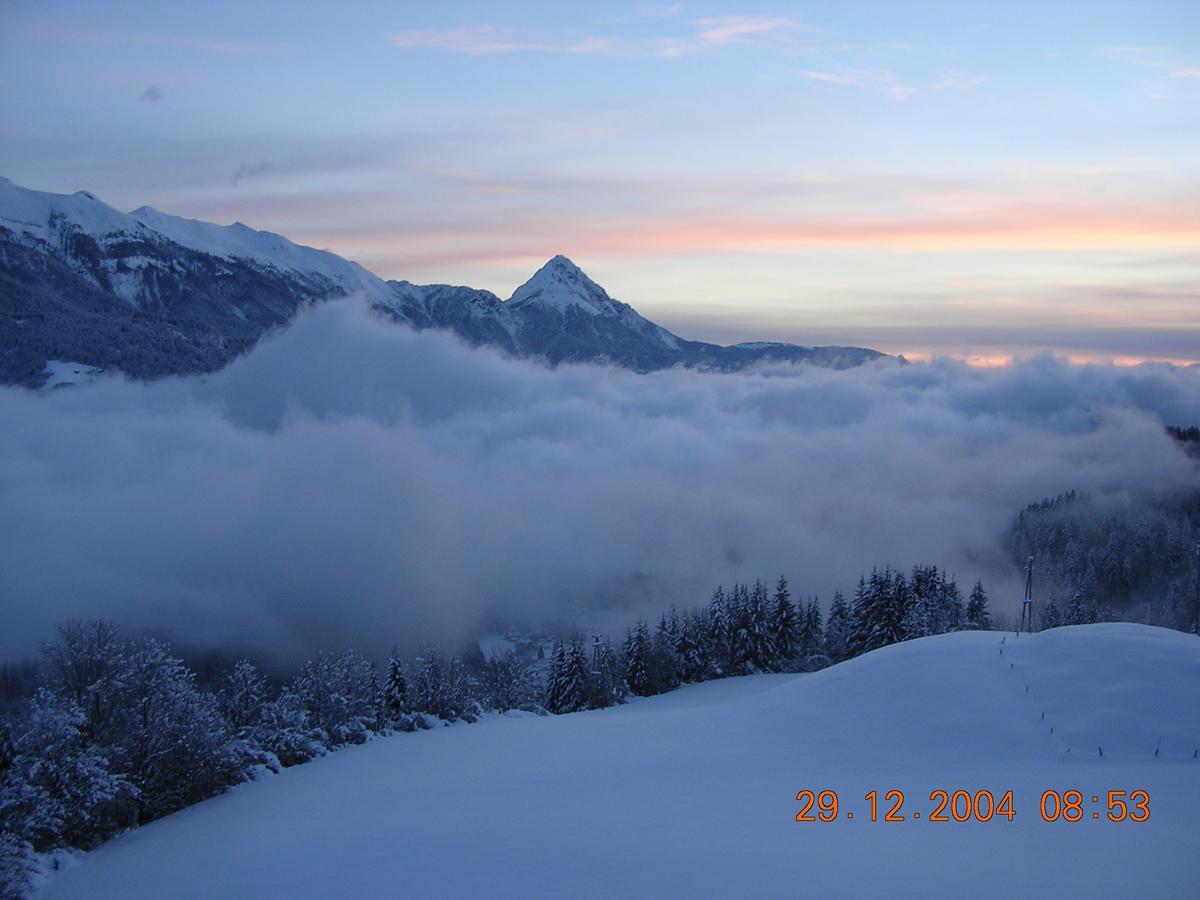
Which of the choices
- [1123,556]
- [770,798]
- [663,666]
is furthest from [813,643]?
[1123,556]

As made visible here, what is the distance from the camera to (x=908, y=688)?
68.2ft

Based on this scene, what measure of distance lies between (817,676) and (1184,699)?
32.5 ft

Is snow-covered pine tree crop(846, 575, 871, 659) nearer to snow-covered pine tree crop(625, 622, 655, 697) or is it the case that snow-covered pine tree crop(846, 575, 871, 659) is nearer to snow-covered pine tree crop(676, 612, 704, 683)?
snow-covered pine tree crop(676, 612, 704, 683)

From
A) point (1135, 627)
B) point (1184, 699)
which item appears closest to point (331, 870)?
point (1184, 699)

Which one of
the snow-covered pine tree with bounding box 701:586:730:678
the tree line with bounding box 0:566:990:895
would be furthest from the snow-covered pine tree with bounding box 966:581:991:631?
the tree line with bounding box 0:566:990:895

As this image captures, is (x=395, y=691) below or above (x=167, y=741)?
below

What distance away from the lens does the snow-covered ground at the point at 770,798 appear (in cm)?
1125

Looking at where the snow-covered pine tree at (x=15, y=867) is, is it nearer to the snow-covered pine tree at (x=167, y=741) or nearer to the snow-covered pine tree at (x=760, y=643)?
the snow-covered pine tree at (x=167, y=741)

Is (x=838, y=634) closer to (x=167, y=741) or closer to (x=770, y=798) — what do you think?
(x=770, y=798)
